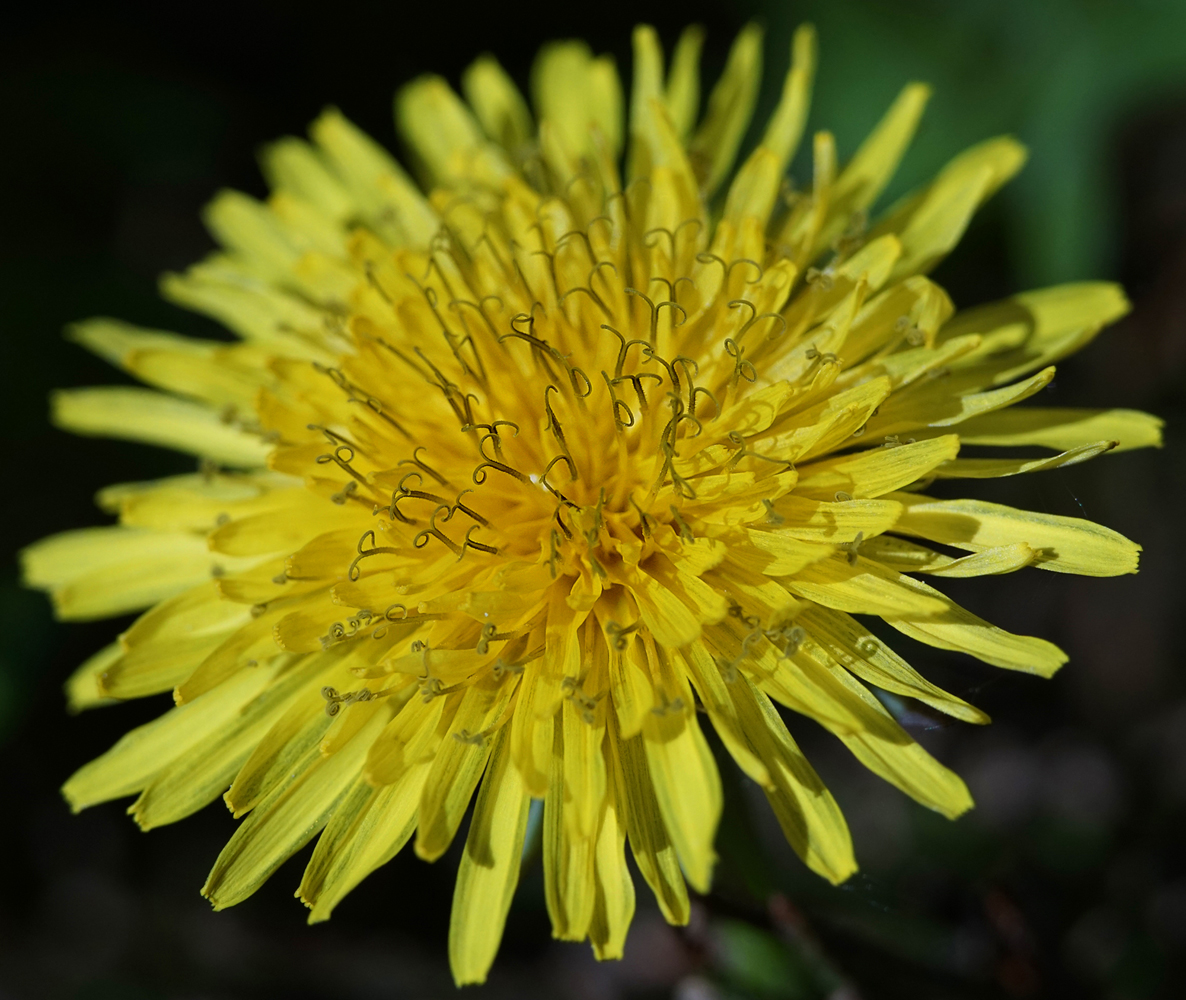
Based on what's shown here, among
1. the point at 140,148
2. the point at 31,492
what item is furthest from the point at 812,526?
the point at 140,148

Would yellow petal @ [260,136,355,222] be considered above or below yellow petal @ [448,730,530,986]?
above

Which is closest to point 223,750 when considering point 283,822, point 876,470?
point 283,822

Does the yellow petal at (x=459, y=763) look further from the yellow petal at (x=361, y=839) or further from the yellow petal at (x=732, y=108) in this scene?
the yellow petal at (x=732, y=108)

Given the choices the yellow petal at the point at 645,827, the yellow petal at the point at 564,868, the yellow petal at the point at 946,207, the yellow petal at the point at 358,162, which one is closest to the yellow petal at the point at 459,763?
the yellow petal at the point at 564,868

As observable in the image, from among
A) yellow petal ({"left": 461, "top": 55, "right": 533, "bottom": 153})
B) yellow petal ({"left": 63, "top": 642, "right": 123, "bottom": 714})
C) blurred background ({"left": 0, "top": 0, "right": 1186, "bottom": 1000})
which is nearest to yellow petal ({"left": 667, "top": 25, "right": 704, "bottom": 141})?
yellow petal ({"left": 461, "top": 55, "right": 533, "bottom": 153})

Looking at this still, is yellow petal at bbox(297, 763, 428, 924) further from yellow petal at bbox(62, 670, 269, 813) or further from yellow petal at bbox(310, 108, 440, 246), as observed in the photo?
yellow petal at bbox(310, 108, 440, 246)

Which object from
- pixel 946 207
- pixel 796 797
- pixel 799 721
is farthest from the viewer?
pixel 799 721

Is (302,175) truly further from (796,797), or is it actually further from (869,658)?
(796,797)

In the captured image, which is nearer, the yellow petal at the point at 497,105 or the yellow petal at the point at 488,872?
the yellow petal at the point at 488,872
